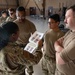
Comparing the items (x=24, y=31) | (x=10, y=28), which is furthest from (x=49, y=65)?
(x=10, y=28)

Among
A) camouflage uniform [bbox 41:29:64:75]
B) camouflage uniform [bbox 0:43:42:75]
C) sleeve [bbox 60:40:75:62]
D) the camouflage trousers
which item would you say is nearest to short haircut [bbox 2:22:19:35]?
camouflage uniform [bbox 0:43:42:75]

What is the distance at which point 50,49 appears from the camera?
2740 mm

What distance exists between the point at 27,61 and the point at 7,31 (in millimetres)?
380

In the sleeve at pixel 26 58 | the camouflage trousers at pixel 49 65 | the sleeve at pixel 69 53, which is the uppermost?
the sleeve at pixel 69 53

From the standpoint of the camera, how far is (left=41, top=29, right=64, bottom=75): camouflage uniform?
2.65m

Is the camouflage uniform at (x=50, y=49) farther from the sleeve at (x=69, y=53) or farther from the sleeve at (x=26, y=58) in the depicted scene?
the sleeve at (x=69, y=53)

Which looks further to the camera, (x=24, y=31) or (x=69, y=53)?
(x=24, y=31)

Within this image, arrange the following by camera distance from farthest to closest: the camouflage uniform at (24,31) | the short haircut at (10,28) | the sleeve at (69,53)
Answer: the camouflage uniform at (24,31)
the short haircut at (10,28)
the sleeve at (69,53)

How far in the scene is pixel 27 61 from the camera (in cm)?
162

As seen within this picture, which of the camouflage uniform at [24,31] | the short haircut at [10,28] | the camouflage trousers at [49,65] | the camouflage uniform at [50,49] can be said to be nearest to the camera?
the short haircut at [10,28]

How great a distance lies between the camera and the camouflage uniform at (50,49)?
2.65 m

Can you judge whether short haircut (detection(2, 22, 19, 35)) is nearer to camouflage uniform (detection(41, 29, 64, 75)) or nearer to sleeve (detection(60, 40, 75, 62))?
sleeve (detection(60, 40, 75, 62))

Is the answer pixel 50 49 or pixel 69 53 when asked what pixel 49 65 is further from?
pixel 69 53

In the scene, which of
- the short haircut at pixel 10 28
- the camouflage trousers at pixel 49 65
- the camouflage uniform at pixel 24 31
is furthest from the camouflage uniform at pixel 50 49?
the short haircut at pixel 10 28
